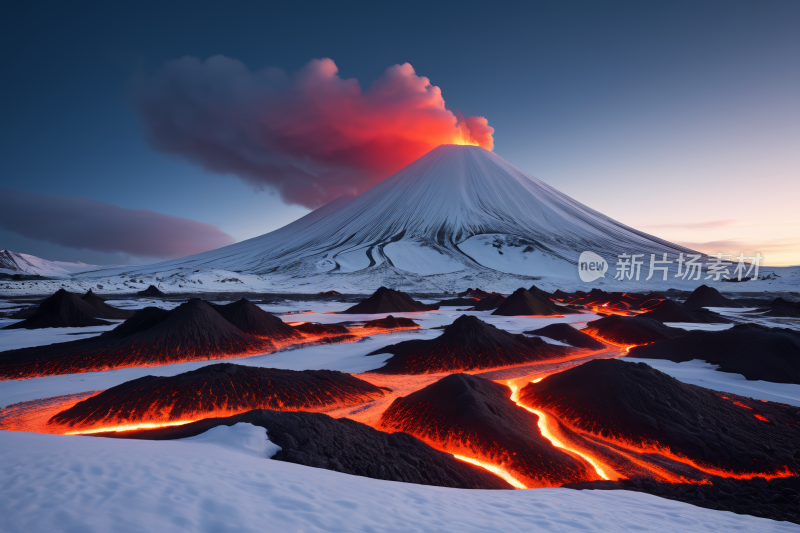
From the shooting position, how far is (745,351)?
541 inches

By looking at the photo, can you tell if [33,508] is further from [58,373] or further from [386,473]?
[58,373]

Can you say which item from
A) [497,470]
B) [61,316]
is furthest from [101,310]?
[497,470]

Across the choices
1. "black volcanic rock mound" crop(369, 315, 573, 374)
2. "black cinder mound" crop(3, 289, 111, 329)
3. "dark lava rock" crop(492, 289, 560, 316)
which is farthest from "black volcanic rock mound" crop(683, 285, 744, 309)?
"black cinder mound" crop(3, 289, 111, 329)

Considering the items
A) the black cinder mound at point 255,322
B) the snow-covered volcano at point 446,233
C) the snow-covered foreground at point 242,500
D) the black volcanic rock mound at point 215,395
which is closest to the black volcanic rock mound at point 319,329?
the black cinder mound at point 255,322

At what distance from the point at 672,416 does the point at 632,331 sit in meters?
14.1

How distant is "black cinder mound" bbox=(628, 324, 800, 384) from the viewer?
496 inches

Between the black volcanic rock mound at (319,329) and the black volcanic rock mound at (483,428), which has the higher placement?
the black volcanic rock mound at (483,428)

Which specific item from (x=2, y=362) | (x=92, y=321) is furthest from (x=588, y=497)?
(x=92, y=321)

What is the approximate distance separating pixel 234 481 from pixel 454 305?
40192 mm

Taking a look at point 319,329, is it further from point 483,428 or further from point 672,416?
point 672,416

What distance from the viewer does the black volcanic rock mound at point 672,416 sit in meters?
7.51

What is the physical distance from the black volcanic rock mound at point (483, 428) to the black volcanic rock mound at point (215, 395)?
2.09 meters

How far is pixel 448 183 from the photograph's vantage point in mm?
136250

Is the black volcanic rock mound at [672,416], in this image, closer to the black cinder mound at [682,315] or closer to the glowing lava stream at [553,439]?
the glowing lava stream at [553,439]
